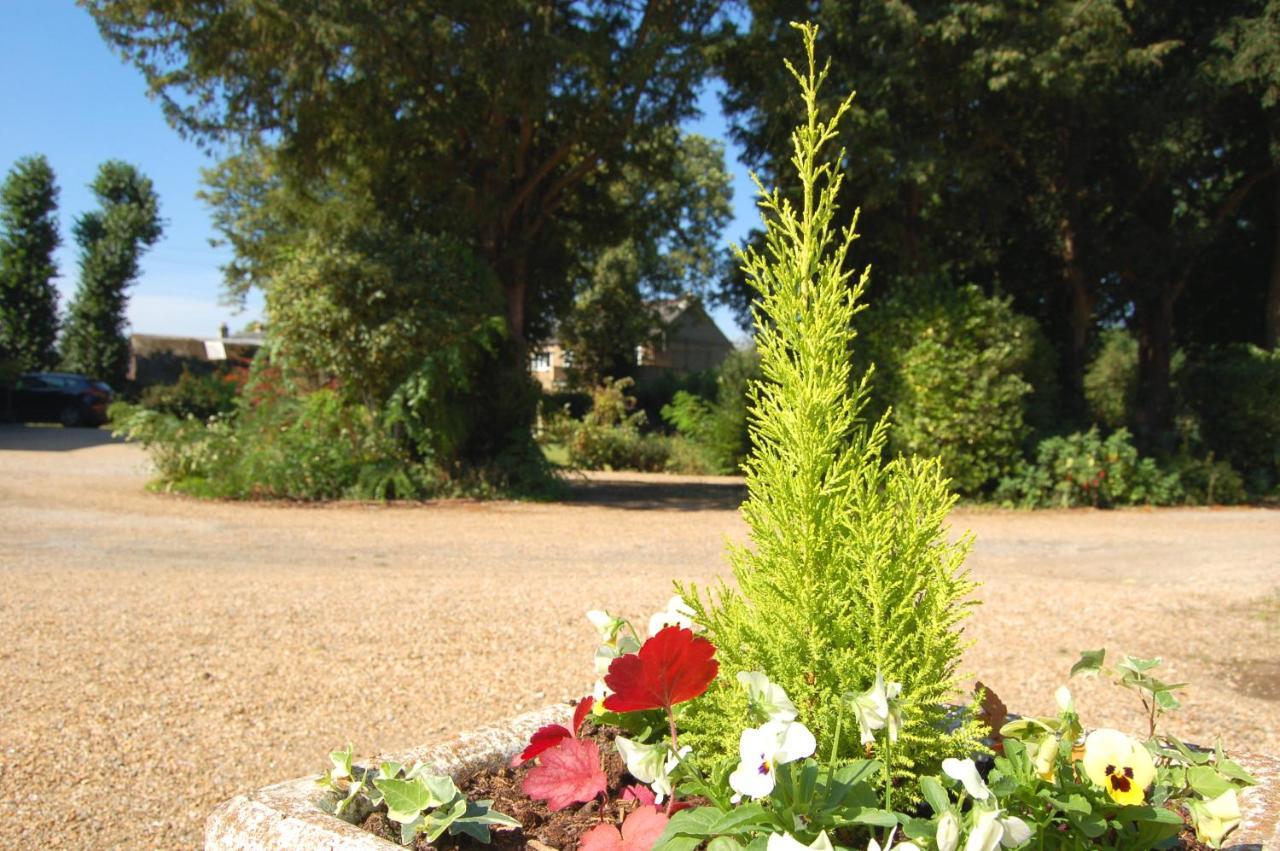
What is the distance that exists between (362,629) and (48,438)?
67.4 feet

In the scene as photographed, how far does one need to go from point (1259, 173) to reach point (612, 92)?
→ 35.8 feet

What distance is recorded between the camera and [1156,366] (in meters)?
15.1

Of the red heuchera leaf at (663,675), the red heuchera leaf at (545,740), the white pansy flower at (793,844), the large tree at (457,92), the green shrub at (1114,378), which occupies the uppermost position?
the large tree at (457,92)

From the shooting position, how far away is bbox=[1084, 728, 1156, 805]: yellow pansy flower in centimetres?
159

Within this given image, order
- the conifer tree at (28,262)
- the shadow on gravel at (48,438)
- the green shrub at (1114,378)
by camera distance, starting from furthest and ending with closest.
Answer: the conifer tree at (28,262), the shadow on gravel at (48,438), the green shrub at (1114,378)

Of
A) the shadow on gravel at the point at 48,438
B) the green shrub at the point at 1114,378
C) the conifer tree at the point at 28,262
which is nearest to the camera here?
the green shrub at the point at 1114,378

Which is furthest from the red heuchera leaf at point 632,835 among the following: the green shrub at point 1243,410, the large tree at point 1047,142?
the green shrub at point 1243,410

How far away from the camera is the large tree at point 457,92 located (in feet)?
36.6

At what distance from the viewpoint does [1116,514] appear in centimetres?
1178

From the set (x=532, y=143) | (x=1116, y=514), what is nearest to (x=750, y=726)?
(x=1116, y=514)

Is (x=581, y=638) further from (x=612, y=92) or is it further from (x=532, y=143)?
(x=532, y=143)

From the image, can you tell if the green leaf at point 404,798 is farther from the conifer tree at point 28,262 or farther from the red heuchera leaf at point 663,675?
the conifer tree at point 28,262

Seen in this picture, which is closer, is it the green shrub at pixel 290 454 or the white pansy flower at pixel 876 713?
the white pansy flower at pixel 876 713

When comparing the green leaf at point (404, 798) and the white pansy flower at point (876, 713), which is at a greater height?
the white pansy flower at point (876, 713)
